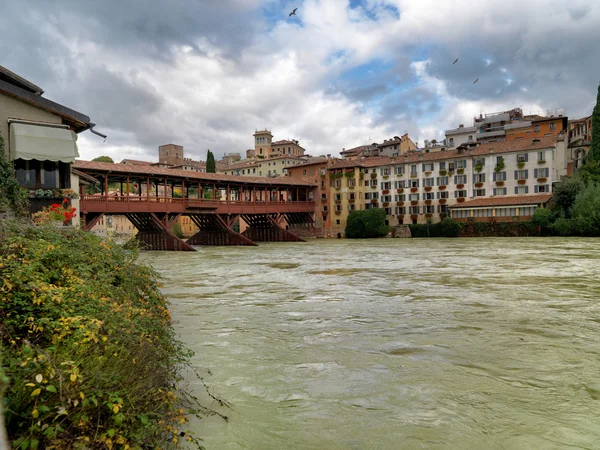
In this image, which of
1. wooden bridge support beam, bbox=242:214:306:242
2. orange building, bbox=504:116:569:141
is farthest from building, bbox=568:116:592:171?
wooden bridge support beam, bbox=242:214:306:242

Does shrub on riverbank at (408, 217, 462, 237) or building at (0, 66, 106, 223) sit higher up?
building at (0, 66, 106, 223)

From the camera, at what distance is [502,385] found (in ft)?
17.2

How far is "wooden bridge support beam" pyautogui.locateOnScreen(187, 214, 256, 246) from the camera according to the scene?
3838cm

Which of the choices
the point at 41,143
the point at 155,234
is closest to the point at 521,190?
the point at 155,234

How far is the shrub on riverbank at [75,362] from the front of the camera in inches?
102

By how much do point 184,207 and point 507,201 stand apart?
1232 inches

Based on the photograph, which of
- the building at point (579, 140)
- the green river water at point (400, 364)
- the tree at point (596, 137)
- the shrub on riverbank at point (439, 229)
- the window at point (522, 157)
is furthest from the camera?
the building at point (579, 140)

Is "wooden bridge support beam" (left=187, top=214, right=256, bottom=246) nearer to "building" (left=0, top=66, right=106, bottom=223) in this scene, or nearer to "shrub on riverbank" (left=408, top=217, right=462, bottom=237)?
"shrub on riverbank" (left=408, top=217, right=462, bottom=237)

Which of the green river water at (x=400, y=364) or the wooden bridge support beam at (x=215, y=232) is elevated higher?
the wooden bridge support beam at (x=215, y=232)

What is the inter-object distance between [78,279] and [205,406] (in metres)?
2.02

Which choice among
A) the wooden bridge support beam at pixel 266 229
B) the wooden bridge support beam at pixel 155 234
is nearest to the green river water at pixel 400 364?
the wooden bridge support beam at pixel 155 234

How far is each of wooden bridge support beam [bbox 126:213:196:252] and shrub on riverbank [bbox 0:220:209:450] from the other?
26.0 m

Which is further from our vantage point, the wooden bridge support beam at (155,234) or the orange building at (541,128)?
the orange building at (541,128)

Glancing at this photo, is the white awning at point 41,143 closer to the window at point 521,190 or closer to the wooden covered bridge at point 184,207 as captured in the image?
the wooden covered bridge at point 184,207
